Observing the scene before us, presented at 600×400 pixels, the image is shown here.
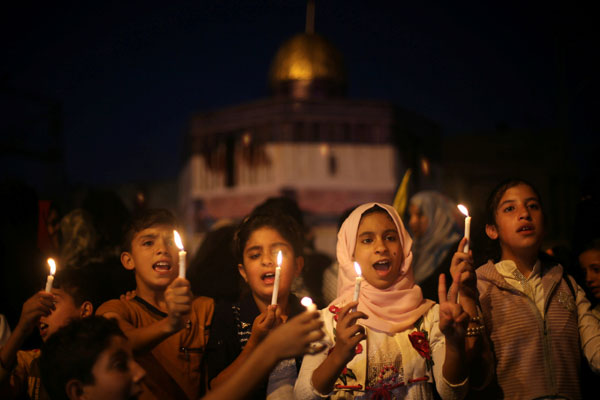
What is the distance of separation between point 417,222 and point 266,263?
1.83 metres

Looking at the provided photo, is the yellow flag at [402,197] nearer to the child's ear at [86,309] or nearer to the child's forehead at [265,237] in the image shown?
the child's forehead at [265,237]

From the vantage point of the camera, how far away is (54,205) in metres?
4.09

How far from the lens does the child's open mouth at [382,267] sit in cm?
268

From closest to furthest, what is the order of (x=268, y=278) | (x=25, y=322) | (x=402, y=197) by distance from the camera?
(x=25, y=322) < (x=268, y=278) < (x=402, y=197)

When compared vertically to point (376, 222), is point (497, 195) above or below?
above

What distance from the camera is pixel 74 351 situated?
216 centimetres

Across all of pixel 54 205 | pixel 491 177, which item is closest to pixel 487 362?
Answer: pixel 54 205

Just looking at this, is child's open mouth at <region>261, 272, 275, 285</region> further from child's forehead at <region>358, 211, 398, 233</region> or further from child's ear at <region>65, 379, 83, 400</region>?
child's ear at <region>65, 379, 83, 400</region>

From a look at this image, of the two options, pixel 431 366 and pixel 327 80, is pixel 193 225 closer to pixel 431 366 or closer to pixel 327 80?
pixel 327 80

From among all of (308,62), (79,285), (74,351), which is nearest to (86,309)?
(79,285)

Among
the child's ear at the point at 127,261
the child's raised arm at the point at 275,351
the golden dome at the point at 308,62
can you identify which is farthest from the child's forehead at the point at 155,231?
the golden dome at the point at 308,62

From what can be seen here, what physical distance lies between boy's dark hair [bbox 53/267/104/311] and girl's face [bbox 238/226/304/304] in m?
0.83

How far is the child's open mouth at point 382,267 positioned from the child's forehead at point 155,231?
1.05 m

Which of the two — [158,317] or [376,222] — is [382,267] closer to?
[376,222]
